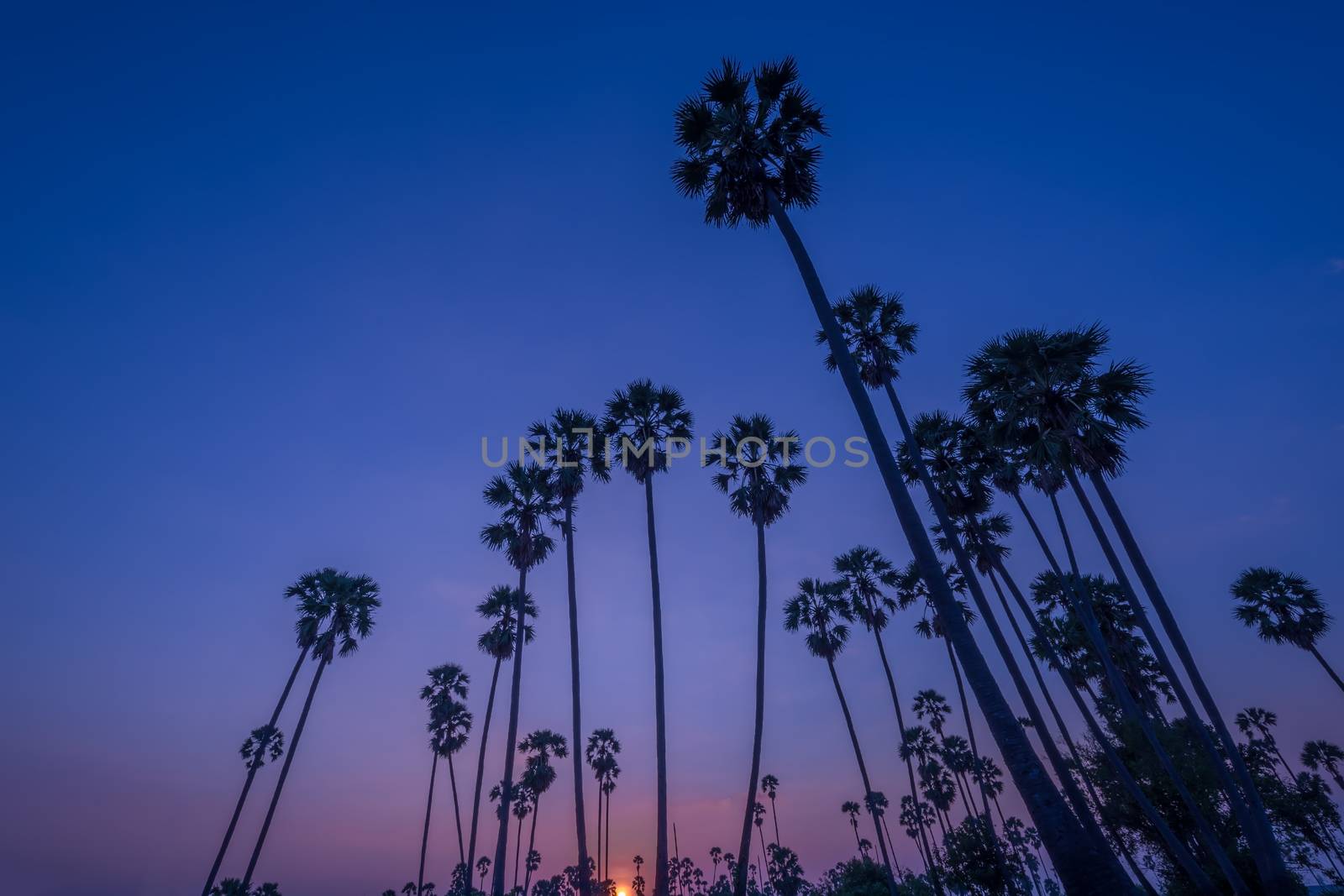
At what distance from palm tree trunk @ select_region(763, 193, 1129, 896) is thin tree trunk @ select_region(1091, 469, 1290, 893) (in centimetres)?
903

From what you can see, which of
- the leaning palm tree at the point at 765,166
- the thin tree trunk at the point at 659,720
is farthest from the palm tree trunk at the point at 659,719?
the leaning palm tree at the point at 765,166

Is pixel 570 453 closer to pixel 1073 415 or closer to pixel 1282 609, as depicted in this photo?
pixel 1073 415

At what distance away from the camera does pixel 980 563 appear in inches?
1072

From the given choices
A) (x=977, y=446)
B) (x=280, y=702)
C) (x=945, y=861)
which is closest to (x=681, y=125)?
(x=977, y=446)

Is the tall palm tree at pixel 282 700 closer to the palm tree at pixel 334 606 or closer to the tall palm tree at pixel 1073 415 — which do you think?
the palm tree at pixel 334 606

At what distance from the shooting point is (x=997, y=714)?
8.90 m

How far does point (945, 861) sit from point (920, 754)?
18.2m

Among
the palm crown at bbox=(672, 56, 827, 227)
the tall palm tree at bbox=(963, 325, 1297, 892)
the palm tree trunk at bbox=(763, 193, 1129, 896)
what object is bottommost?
the palm tree trunk at bbox=(763, 193, 1129, 896)

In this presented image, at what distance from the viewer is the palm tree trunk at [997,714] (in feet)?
24.0

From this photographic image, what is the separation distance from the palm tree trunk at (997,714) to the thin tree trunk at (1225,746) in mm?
9029

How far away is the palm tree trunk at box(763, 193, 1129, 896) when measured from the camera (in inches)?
287

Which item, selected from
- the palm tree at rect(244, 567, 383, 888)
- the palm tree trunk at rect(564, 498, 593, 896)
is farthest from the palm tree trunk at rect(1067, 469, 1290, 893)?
the palm tree at rect(244, 567, 383, 888)

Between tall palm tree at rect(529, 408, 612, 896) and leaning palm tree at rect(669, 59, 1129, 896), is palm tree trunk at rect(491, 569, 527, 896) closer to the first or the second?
tall palm tree at rect(529, 408, 612, 896)

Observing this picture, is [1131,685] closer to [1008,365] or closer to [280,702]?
[1008,365]
